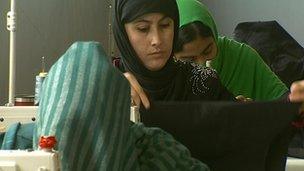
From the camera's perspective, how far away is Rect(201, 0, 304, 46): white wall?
8.50 ft

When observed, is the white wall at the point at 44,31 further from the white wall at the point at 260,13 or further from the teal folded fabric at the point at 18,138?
the teal folded fabric at the point at 18,138

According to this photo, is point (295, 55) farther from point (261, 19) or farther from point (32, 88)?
point (32, 88)

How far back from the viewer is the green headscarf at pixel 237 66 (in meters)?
1.70

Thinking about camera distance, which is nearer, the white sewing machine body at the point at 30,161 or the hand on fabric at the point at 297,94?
the white sewing machine body at the point at 30,161

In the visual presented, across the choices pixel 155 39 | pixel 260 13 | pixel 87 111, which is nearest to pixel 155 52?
pixel 155 39

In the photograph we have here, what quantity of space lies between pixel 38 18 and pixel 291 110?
1.59 m

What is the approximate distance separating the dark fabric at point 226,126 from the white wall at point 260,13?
151 centimetres

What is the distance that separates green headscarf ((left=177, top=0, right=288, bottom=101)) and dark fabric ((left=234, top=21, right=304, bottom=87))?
19.4 inches

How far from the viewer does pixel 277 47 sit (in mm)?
2361

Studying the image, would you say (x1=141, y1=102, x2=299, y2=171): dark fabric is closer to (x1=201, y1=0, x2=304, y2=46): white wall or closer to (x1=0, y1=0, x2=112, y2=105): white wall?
(x1=0, y1=0, x2=112, y2=105): white wall

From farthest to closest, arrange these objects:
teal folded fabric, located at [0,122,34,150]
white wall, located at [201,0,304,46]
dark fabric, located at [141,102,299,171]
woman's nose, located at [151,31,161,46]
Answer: white wall, located at [201,0,304,46]
woman's nose, located at [151,31,161,46]
dark fabric, located at [141,102,299,171]
teal folded fabric, located at [0,122,34,150]

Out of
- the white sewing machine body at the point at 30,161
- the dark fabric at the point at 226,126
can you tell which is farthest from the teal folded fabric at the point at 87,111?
the dark fabric at the point at 226,126

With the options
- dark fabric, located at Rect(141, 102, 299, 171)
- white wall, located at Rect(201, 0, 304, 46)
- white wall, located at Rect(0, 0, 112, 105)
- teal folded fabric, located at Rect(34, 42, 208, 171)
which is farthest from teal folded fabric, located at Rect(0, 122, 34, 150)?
white wall, located at Rect(201, 0, 304, 46)

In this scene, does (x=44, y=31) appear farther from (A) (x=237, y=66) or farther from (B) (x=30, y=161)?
(B) (x=30, y=161)
